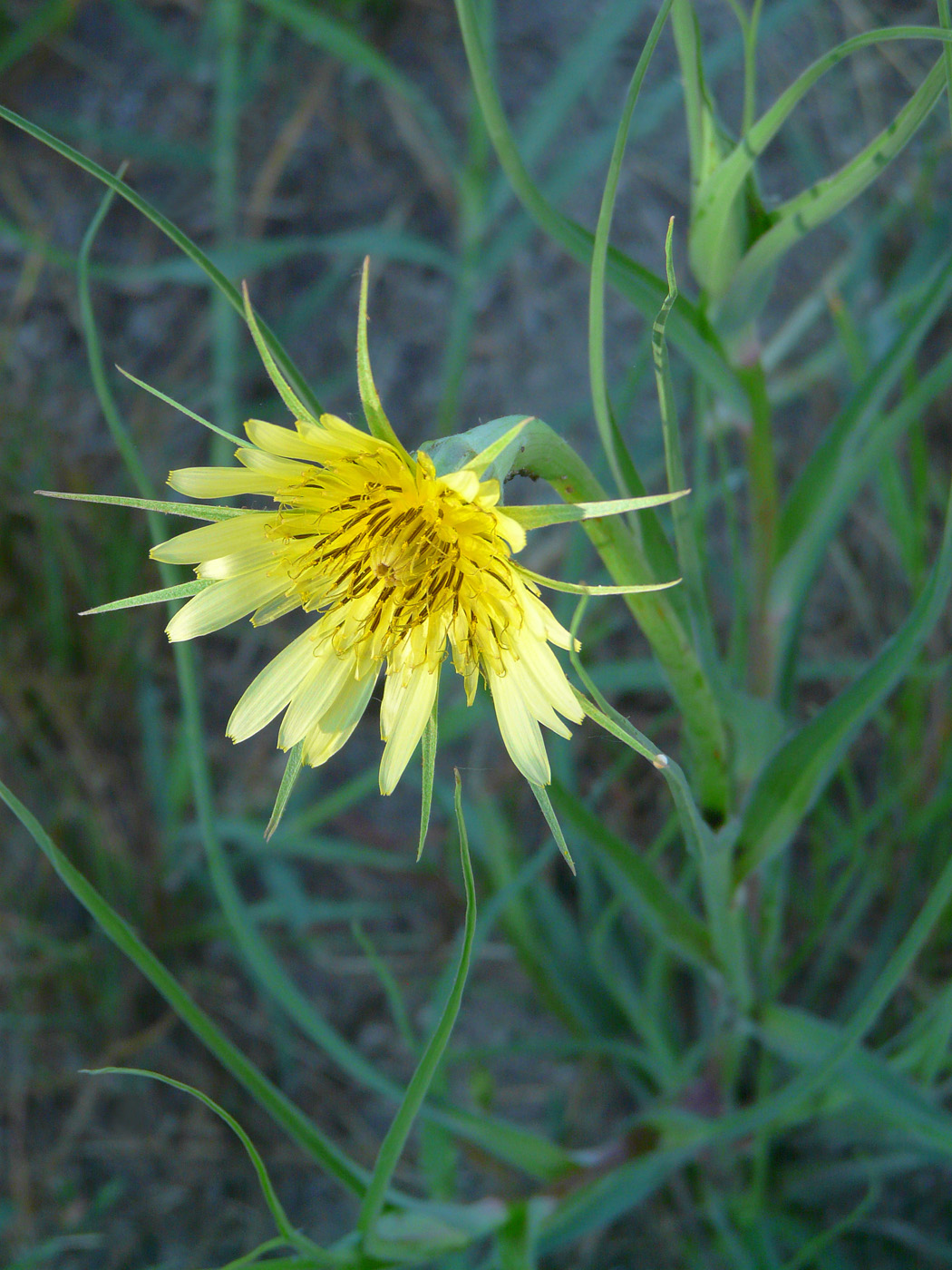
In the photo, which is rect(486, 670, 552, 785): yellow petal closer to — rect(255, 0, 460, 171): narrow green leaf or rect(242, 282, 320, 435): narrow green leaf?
rect(242, 282, 320, 435): narrow green leaf

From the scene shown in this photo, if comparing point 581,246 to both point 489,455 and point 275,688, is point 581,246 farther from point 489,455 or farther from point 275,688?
point 275,688

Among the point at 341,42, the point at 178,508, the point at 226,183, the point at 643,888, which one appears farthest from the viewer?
the point at 226,183

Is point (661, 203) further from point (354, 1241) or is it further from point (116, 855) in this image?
point (354, 1241)

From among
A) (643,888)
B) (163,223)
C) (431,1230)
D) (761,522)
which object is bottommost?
(431,1230)

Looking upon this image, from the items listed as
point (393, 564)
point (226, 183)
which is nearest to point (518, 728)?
point (393, 564)

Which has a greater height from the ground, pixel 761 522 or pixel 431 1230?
pixel 761 522

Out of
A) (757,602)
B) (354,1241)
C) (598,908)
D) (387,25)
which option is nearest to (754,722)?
(757,602)

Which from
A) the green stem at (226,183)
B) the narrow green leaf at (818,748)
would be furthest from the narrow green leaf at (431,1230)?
the green stem at (226,183)

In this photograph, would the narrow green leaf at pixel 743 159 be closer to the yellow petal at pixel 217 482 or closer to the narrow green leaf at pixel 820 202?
the narrow green leaf at pixel 820 202
